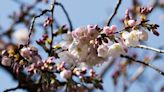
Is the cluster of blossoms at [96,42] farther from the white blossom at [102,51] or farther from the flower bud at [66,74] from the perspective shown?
the flower bud at [66,74]

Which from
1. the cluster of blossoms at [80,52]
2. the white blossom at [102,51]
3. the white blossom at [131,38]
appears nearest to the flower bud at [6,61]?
the cluster of blossoms at [80,52]

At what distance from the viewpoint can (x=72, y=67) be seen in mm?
2145

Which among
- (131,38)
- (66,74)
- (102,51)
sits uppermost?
(131,38)

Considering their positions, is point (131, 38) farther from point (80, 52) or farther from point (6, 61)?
point (6, 61)

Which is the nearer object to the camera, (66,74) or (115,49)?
(66,74)

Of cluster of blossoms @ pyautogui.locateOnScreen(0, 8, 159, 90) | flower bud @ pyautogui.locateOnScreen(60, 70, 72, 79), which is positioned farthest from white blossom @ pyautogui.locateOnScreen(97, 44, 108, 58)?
flower bud @ pyautogui.locateOnScreen(60, 70, 72, 79)

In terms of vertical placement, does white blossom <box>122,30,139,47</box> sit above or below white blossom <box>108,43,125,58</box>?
above

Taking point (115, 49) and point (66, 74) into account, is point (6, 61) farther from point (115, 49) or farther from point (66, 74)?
point (115, 49)

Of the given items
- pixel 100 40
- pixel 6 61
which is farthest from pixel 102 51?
pixel 6 61

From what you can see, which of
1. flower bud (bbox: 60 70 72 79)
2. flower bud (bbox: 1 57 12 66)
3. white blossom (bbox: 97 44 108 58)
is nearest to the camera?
flower bud (bbox: 60 70 72 79)

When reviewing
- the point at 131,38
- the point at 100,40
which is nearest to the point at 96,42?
the point at 100,40

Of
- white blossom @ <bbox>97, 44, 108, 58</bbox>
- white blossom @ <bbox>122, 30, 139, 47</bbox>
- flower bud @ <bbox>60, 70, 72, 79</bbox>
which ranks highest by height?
white blossom @ <bbox>122, 30, 139, 47</bbox>

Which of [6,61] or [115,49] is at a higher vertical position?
[115,49]

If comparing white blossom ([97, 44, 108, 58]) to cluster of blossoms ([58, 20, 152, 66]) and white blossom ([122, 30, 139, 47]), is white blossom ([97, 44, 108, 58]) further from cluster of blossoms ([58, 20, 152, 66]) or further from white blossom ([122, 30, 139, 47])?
white blossom ([122, 30, 139, 47])
